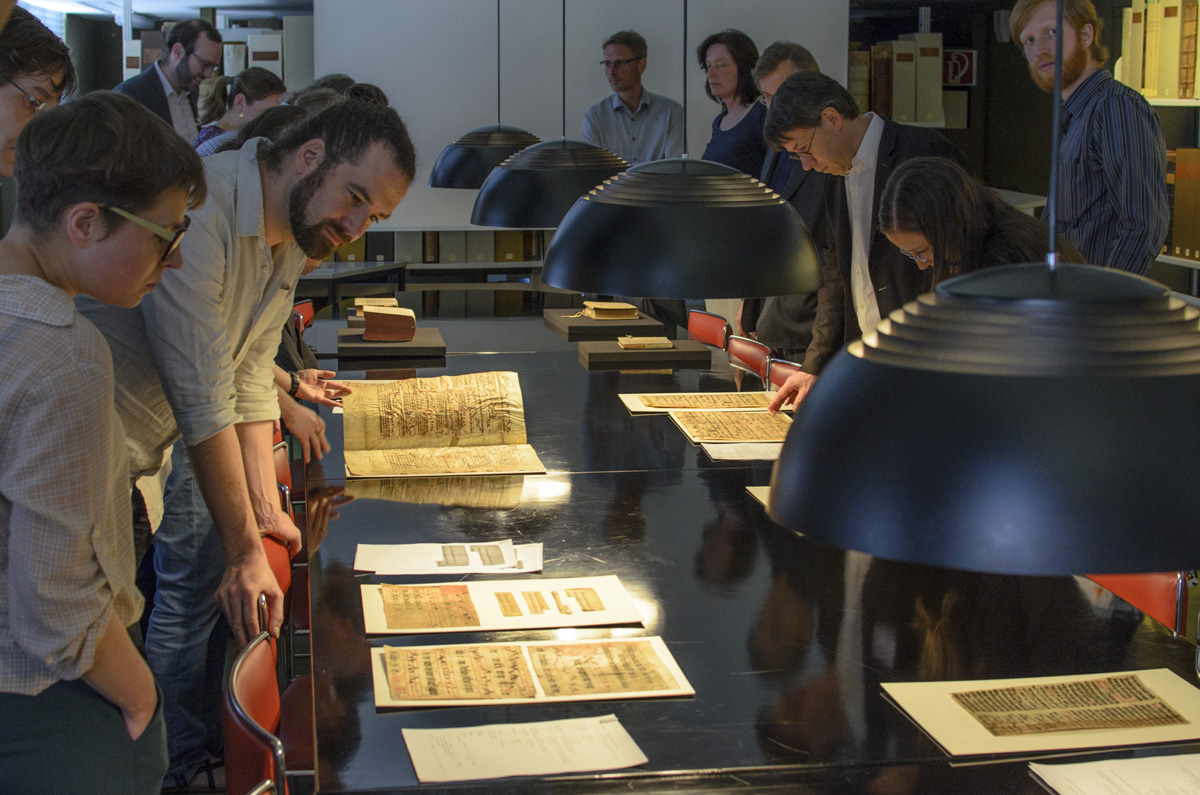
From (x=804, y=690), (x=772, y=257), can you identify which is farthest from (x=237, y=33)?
(x=804, y=690)

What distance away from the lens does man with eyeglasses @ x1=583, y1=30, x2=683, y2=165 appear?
20.2 ft

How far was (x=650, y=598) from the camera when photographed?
2.03 meters

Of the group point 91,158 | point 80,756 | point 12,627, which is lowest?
point 80,756

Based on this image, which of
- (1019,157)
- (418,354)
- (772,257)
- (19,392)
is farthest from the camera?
(1019,157)

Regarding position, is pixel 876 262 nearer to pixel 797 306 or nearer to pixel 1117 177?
pixel 1117 177

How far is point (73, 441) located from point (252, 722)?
434 mm

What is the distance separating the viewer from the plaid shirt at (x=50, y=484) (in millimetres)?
1374

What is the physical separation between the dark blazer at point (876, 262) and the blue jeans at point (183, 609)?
69.8 inches

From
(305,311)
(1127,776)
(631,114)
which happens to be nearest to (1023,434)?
(1127,776)

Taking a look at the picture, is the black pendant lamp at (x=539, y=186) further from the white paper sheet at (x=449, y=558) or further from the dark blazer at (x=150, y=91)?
the dark blazer at (x=150, y=91)

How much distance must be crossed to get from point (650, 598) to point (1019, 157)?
19.4 ft

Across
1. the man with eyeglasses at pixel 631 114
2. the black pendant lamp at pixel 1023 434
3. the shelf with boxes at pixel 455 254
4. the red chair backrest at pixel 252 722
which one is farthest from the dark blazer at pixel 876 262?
the shelf with boxes at pixel 455 254

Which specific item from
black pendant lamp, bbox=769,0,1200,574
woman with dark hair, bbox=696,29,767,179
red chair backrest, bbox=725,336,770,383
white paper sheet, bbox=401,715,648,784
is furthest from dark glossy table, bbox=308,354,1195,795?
woman with dark hair, bbox=696,29,767,179

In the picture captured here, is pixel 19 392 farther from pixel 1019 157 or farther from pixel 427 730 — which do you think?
pixel 1019 157
